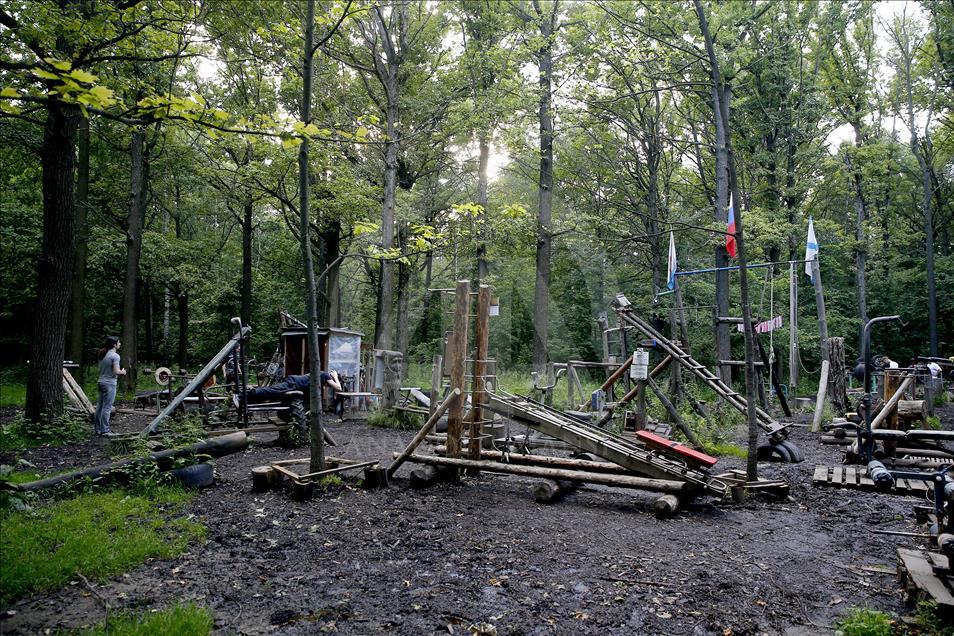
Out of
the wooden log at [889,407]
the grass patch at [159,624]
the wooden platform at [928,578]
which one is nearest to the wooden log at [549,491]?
the wooden platform at [928,578]

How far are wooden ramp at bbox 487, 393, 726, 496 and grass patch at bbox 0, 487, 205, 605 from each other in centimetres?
407

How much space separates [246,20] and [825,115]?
23084mm

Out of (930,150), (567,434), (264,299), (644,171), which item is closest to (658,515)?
(567,434)

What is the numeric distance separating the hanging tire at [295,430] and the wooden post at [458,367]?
12.4ft

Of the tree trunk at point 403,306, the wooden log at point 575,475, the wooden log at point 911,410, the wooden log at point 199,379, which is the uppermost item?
Result: the tree trunk at point 403,306

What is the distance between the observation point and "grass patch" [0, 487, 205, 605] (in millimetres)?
4051

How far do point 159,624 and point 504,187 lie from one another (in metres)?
27.7

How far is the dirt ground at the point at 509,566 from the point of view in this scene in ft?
12.1

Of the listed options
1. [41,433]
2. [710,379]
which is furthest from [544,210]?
[41,433]

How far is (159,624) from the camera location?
339 centimetres

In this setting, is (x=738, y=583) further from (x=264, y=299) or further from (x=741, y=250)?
(x=264, y=299)

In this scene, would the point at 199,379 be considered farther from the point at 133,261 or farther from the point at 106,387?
the point at 133,261

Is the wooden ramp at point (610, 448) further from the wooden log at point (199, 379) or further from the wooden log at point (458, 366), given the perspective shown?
the wooden log at point (199, 379)

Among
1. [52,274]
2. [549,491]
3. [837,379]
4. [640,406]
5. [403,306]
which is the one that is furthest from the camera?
[403,306]
